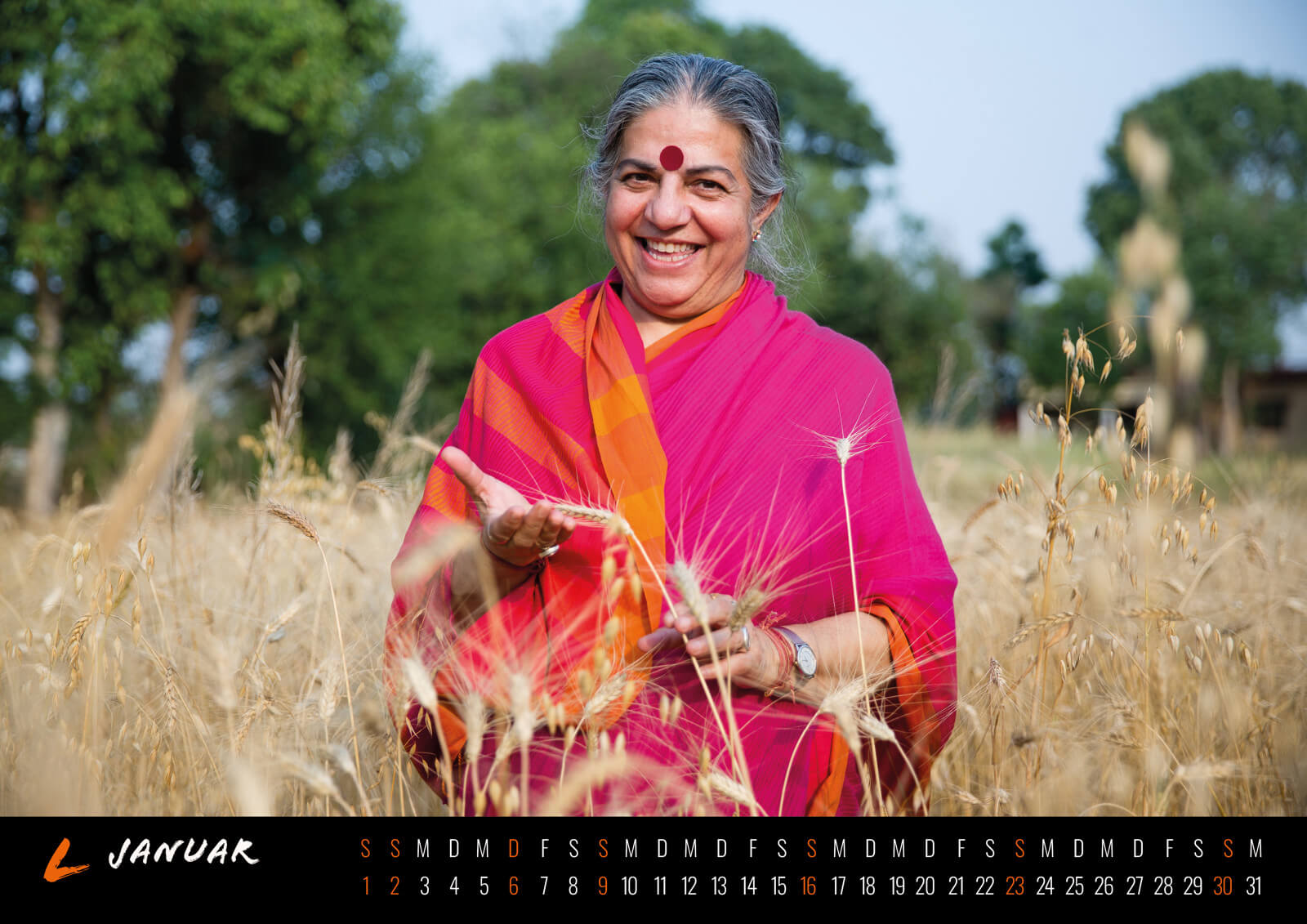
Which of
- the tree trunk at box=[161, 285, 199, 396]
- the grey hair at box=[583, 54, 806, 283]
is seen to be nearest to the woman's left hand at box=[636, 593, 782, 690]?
the grey hair at box=[583, 54, 806, 283]

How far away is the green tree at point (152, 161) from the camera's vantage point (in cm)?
1150

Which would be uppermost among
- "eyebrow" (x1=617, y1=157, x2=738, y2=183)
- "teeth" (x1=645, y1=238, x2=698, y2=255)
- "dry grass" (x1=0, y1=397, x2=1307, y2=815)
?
"eyebrow" (x1=617, y1=157, x2=738, y2=183)

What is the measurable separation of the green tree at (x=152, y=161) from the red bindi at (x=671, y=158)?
11.5 m

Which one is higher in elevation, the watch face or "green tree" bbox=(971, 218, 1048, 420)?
"green tree" bbox=(971, 218, 1048, 420)

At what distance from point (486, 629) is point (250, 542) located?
2022 mm

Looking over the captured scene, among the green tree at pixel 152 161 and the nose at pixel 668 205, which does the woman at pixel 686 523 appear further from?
the green tree at pixel 152 161

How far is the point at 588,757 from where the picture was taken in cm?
152

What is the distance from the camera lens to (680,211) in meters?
2.38

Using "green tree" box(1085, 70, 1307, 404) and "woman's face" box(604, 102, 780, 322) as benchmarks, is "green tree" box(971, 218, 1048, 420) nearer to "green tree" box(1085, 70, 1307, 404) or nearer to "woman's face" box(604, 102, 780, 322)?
"green tree" box(1085, 70, 1307, 404)
